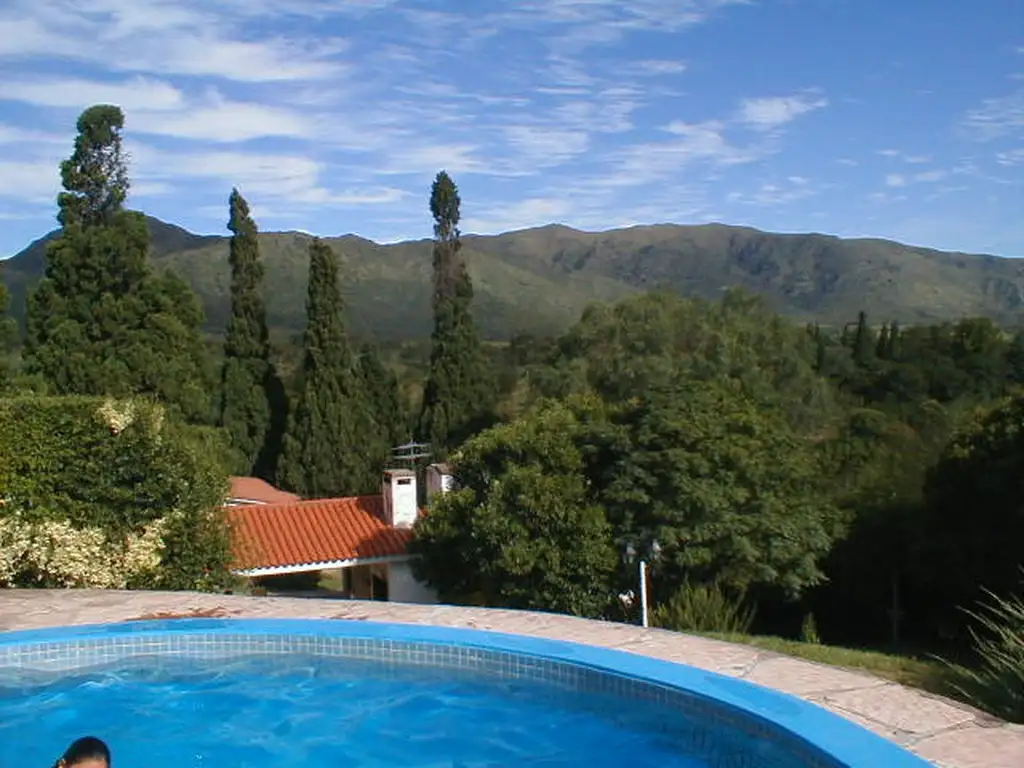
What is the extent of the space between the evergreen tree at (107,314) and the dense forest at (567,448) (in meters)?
0.07

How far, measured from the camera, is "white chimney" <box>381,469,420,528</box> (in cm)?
2002

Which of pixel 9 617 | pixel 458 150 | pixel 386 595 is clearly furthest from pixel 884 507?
pixel 458 150

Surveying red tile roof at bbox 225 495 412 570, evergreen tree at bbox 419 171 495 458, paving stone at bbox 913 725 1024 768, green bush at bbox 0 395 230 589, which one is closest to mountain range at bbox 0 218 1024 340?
evergreen tree at bbox 419 171 495 458

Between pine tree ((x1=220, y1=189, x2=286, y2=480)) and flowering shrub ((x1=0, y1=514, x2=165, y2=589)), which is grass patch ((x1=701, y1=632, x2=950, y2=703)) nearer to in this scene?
flowering shrub ((x1=0, y1=514, x2=165, y2=589))

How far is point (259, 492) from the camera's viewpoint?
27.7m

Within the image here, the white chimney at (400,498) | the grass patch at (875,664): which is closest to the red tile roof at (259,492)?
the white chimney at (400,498)

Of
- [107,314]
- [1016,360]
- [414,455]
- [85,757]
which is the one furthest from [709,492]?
[1016,360]

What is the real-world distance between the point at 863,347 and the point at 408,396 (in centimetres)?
1833

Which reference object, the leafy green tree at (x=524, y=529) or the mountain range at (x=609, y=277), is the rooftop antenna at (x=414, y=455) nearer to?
the leafy green tree at (x=524, y=529)

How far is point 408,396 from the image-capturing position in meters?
42.4

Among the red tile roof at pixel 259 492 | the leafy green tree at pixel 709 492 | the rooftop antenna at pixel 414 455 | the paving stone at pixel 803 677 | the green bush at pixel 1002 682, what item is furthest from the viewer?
the rooftop antenna at pixel 414 455

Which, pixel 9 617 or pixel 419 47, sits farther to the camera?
pixel 419 47

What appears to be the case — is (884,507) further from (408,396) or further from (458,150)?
(408,396)

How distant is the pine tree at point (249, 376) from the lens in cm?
3098
